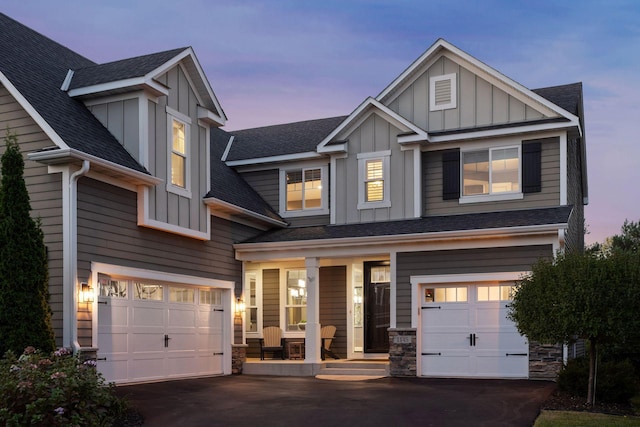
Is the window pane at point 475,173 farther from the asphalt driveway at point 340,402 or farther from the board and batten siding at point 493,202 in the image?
the asphalt driveway at point 340,402

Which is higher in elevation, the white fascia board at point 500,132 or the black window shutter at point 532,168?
the white fascia board at point 500,132

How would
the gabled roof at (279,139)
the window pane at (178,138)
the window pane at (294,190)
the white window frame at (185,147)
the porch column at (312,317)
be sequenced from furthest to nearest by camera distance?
the gabled roof at (279,139) < the window pane at (294,190) < the porch column at (312,317) < the window pane at (178,138) < the white window frame at (185,147)

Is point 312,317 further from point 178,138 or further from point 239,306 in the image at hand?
point 178,138

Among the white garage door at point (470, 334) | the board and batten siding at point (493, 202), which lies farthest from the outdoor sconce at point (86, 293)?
the board and batten siding at point (493, 202)

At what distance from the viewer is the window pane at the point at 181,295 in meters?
15.6

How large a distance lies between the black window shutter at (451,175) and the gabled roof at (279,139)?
360 centimetres

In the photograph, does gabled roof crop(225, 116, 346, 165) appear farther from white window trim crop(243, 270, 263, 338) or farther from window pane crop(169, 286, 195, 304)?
window pane crop(169, 286, 195, 304)

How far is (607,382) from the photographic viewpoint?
11805mm

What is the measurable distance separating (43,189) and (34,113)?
129 centimetres

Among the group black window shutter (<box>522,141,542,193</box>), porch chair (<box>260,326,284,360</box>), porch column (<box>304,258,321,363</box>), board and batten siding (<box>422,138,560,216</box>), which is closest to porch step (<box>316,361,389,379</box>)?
porch column (<box>304,258,321,363</box>)

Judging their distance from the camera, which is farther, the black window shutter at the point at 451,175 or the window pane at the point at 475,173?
the black window shutter at the point at 451,175

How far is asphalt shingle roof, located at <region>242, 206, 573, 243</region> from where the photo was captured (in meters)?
15.8

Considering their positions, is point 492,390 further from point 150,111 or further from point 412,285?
point 150,111

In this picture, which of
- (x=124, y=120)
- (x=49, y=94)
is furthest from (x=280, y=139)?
(x=49, y=94)
